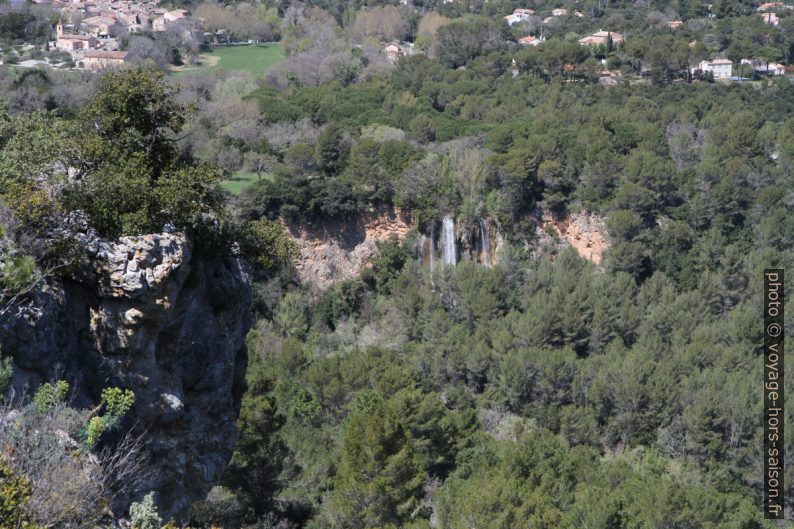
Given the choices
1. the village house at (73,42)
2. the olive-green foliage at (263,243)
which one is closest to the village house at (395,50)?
the village house at (73,42)

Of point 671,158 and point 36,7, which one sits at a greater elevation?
point 36,7

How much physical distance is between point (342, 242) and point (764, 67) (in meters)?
37.2

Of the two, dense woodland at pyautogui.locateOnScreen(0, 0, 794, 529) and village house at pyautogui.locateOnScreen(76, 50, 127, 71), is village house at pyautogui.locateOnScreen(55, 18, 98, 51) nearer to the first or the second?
village house at pyautogui.locateOnScreen(76, 50, 127, 71)

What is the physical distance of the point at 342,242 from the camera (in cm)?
3722

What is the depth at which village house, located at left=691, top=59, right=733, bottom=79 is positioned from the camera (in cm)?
5829

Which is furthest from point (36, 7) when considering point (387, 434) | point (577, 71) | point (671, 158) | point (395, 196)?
point (387, 434)

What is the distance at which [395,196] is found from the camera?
36750 millimetres

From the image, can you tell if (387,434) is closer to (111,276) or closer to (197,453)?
(197,453)

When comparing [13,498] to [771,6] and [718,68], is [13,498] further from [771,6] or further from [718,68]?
[771,6]

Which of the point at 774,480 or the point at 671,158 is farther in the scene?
the point at 671,158

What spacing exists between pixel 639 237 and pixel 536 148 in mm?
5972

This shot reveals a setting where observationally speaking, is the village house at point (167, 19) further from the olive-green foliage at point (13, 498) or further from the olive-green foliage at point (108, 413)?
the olive-green foliage at point (13, 498)

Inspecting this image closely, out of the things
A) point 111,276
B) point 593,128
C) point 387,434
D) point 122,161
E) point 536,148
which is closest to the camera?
point 111,276

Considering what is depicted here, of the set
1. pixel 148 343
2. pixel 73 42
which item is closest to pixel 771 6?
pixel 73 42
